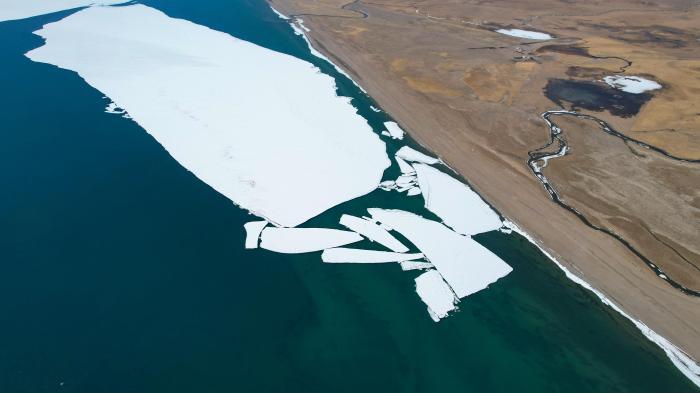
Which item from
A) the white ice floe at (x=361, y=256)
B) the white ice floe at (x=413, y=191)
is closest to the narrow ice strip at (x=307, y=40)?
the white ice floe at (x=413, y=191)

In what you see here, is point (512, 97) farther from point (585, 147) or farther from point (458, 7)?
point (458, 7)

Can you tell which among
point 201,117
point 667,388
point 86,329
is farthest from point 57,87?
point 667,388

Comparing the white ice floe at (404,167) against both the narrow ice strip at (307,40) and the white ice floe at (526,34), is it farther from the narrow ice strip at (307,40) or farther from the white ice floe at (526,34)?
the white ice floe at (526,34)

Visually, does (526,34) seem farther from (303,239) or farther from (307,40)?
(303,239)

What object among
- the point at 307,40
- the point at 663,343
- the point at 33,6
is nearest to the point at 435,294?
the point at 663,343

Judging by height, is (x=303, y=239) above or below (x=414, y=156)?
below

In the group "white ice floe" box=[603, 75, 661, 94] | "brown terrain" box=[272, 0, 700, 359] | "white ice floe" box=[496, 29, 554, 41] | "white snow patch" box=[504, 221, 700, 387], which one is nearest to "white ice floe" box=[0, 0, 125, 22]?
"brown terrain" box=[272, 0, 700, 359]
